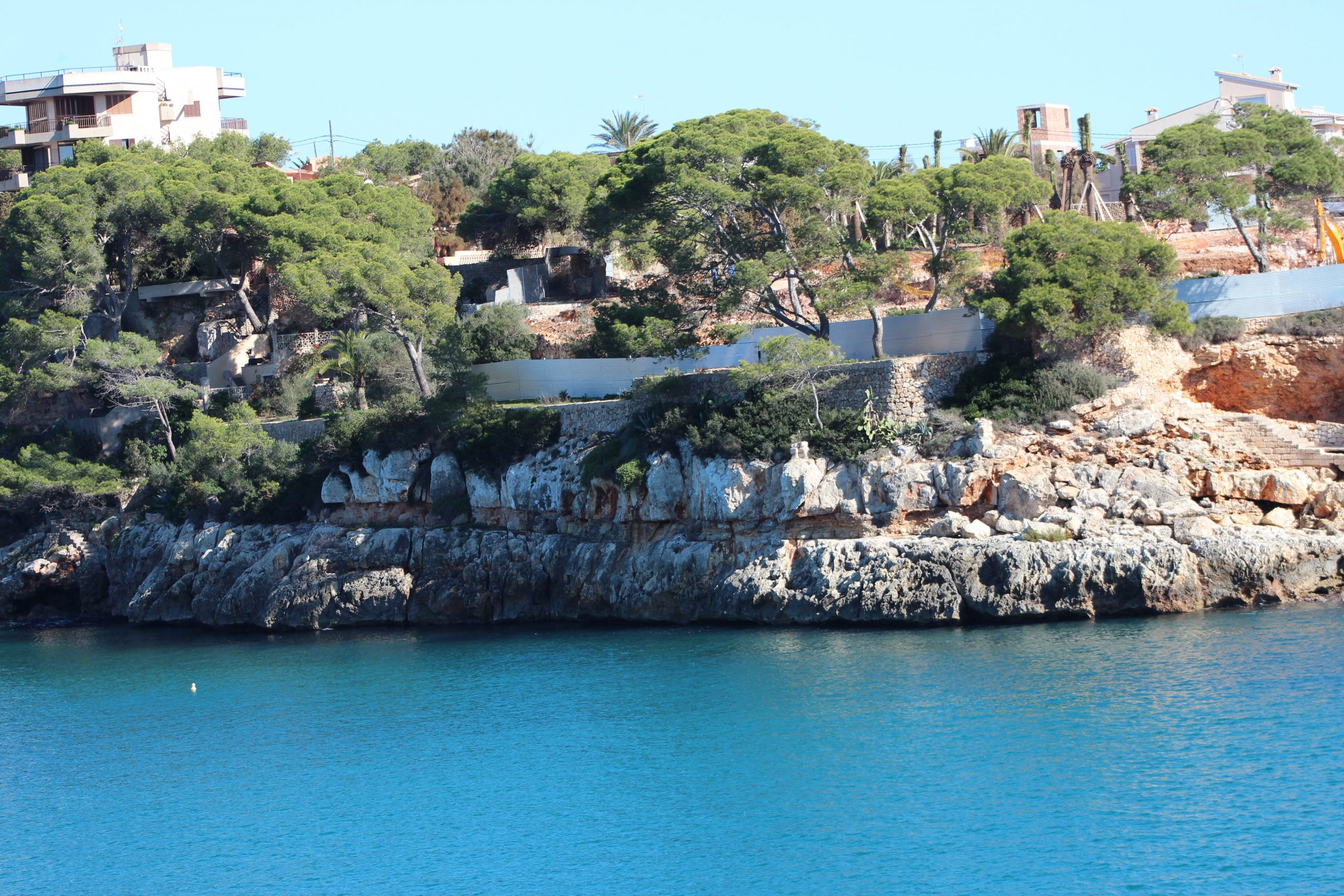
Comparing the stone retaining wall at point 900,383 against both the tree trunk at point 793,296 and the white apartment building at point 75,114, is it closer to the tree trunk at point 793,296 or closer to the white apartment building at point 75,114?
the tree trunk at point 793,296

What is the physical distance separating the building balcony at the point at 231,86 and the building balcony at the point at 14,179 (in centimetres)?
1186

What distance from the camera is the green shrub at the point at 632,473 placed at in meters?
36.9

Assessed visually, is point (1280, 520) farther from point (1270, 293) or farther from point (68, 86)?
point (68, 86)

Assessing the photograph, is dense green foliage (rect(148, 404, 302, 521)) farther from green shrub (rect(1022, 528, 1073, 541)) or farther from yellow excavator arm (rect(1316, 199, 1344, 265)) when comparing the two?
yellow excavator arm (rect(1316, 199, 1344, 265))

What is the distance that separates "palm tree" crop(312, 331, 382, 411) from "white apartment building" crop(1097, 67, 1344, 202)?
2924 cm

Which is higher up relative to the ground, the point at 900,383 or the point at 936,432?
the point at 900,383

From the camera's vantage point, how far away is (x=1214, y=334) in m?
35.8

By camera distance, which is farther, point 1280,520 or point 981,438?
point 981,438

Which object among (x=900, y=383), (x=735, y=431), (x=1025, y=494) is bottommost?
(x=1025, y=494)

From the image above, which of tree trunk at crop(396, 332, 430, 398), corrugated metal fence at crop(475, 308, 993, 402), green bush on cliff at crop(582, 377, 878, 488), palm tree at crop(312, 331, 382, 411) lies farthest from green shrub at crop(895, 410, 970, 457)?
palm tree at crop(312, 331, 382, 411)

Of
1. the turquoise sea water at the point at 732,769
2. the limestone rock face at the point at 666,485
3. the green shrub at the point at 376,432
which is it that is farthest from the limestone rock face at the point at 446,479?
the turquoise sea water at the point at 732,769

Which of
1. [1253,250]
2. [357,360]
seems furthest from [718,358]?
[1253,250]

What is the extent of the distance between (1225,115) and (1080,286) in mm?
30575

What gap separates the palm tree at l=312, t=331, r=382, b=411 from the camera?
153 feet
